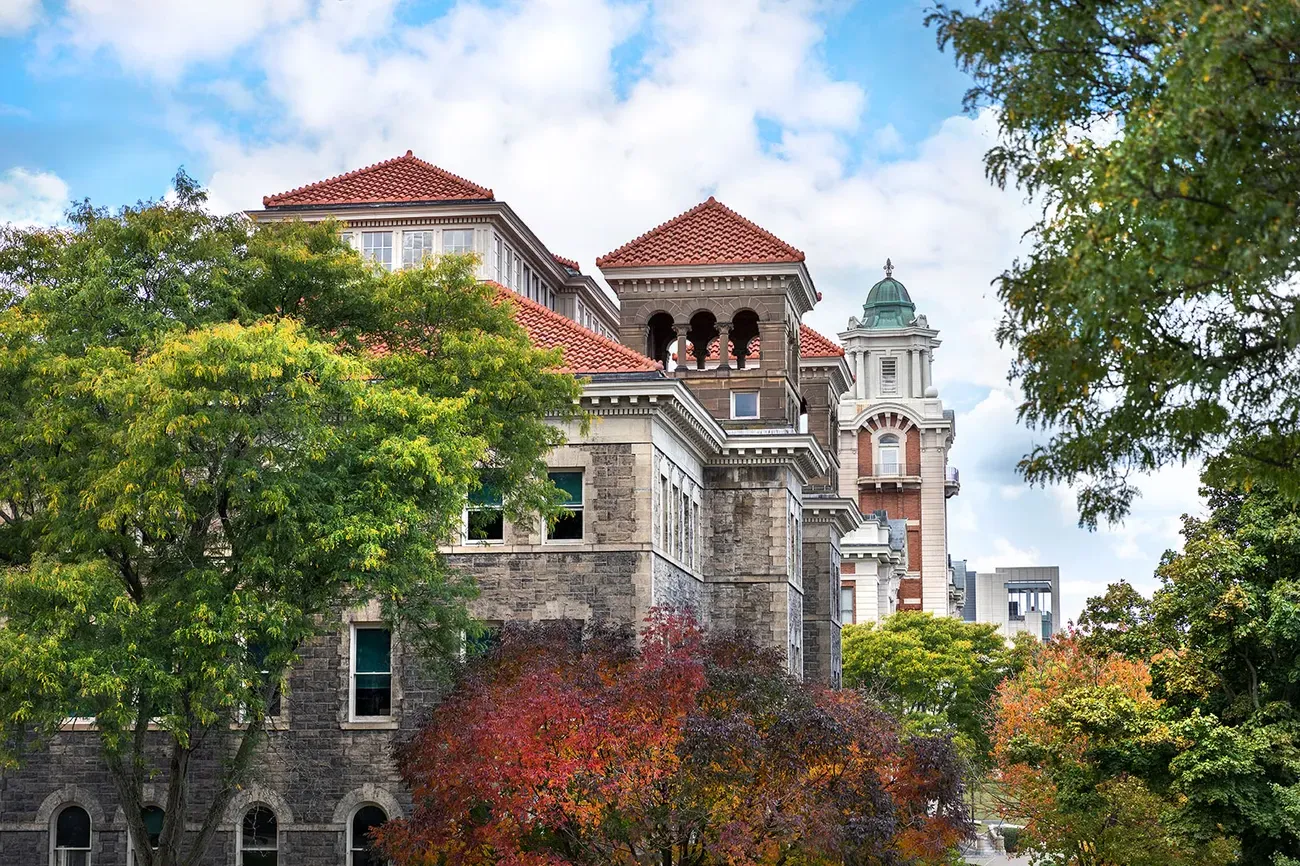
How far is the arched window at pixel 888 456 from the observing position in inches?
5364

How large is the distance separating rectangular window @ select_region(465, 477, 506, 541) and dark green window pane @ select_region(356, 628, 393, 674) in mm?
3019

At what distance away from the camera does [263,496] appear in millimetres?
30375

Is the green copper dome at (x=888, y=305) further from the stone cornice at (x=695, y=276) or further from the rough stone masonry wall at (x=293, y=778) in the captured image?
the rough stone masonry wall at (x=293, y=778)

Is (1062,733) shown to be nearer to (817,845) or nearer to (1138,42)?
(817,845)

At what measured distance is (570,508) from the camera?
137 ft

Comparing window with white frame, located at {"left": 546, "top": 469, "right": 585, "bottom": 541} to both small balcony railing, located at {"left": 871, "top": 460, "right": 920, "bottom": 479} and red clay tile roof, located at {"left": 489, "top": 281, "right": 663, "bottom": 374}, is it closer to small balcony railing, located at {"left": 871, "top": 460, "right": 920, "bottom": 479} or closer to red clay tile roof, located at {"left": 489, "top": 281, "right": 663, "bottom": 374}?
red clay tile roof, located at {"left": 489, "top": 281, "right": 663, "bottom": 374}

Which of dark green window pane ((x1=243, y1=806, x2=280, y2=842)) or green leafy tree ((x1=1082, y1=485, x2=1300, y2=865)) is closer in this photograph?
green leafy tree ((x1=1082, y1=485, x2=1300, y2=865))

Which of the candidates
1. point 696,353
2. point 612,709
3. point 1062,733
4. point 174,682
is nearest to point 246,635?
point 174,682

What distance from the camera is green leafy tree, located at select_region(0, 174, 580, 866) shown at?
98.1 feet

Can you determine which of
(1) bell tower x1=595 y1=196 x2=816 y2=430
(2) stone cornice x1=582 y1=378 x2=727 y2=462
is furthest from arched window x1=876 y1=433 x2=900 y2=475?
(2) stone cornice x1=582 y1=378 x2=727 y2=462

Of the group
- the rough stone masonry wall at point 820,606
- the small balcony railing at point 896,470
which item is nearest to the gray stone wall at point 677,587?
the rough stone masonry wall at point 820,606

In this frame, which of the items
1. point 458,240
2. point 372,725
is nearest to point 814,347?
point 458,240

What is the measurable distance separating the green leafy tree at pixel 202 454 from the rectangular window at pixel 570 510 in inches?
257

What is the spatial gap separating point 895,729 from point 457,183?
19.4m
